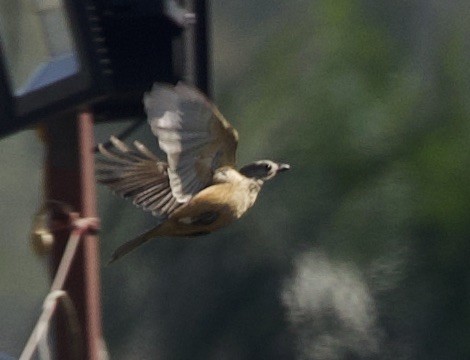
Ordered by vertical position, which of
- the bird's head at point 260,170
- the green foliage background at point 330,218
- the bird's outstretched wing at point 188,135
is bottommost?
the green foliage background at point 330,218

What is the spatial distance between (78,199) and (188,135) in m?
0.16

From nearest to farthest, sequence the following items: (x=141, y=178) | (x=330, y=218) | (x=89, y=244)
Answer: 1. (x=89, y=244)
2. (x=141, y=178)
3. (x=330, y=218)

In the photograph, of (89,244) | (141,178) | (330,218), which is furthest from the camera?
(330,218)

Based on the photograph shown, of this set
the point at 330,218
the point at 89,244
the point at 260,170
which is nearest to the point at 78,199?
the point at 89,244

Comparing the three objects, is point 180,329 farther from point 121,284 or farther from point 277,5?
point 277,5

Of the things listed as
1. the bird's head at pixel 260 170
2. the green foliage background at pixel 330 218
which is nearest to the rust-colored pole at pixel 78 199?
the bird's head at pixel 260 170

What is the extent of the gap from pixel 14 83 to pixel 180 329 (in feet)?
5.61

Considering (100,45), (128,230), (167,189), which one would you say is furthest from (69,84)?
(128,230)

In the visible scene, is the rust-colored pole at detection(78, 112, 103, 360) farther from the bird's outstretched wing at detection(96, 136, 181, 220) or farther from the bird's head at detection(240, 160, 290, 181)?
the bird's head at detection(240, 160, 290, 181)

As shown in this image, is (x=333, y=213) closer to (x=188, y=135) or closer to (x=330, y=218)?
(x=330, y=218)

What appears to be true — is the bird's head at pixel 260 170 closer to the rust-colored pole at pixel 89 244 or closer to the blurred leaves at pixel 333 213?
the rust-colored pole at pixel 89 244

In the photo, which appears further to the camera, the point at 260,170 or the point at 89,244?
the point at 260,170

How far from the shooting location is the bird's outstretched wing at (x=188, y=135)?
2035 mm

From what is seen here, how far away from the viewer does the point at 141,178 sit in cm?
220
